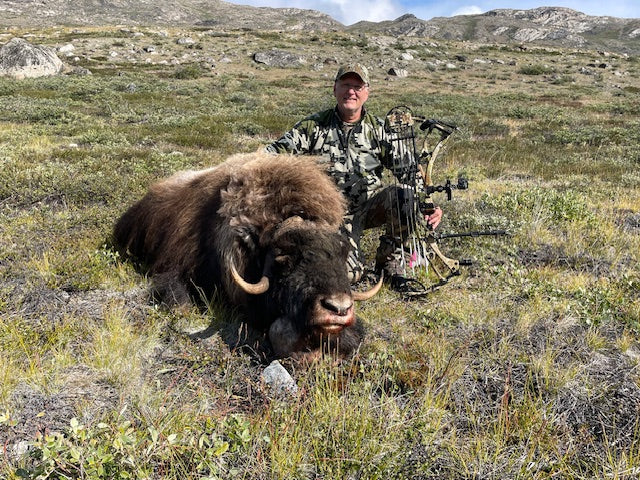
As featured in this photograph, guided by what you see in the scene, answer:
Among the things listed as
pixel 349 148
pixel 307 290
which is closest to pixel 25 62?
pixel 349 148

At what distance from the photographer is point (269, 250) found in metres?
3.63

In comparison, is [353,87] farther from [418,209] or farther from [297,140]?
[418,209]

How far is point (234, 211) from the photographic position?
382 cm

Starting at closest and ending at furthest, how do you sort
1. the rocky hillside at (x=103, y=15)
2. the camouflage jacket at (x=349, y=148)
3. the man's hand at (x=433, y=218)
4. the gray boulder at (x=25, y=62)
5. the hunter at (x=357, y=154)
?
1. the man's hand at (x=433, y=218)
2. the hunter at (x=357, y=154)
3. the camouflage jacket at (x=349, y=148)
4. the gray boulder at (x=25, y=62)
5. the rocky hillside at (x=103, y=15)

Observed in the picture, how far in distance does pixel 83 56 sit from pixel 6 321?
55.1 meters

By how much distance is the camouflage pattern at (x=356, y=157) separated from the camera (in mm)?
5484

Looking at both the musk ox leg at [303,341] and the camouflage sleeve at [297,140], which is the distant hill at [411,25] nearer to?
the camouflage sleeve at [297,140]

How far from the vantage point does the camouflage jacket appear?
5.61m

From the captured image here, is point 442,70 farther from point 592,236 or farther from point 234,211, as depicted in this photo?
point 234,211

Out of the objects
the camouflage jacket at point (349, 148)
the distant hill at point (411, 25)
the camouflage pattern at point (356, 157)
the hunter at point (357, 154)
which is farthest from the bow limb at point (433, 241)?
the distant hill at point (411, 25)

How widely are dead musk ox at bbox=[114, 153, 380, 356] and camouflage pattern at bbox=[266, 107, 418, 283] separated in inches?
50.9

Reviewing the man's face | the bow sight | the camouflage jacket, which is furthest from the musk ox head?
the man's face

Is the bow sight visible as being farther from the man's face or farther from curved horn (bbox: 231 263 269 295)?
curved horn (bbox: 231 263 269 295)

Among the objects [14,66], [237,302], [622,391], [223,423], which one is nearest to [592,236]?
[622,391]
